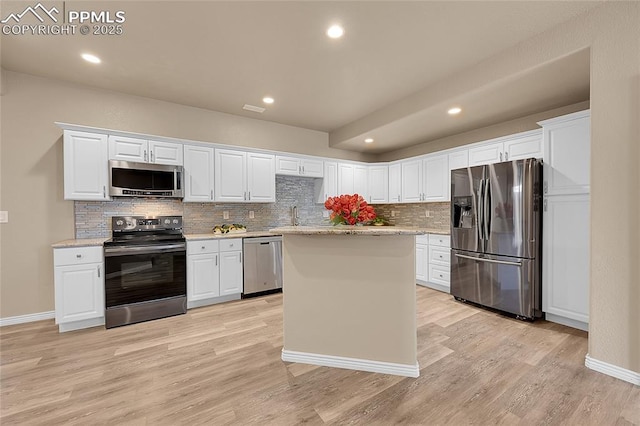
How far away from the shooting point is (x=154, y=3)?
2.01m

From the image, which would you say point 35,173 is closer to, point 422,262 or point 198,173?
point 198,173

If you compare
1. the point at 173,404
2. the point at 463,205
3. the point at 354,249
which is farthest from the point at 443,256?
the point at 173,404

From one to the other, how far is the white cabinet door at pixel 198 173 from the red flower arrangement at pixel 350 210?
7.77ft

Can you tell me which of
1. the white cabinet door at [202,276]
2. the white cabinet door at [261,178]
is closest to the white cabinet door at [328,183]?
the white cabinet door at [261,178]

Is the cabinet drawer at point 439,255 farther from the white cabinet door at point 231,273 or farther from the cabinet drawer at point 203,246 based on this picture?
the cabinet drawer at point 203,246

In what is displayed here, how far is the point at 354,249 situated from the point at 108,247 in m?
2.72

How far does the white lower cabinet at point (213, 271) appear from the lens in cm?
352

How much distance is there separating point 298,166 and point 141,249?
2.64 meters

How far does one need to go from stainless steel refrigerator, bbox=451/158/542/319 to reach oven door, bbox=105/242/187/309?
3690mm

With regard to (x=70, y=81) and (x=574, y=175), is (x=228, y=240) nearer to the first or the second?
(x=70, y=81)

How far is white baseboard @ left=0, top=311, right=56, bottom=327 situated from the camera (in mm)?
3007

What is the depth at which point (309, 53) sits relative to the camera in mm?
2672

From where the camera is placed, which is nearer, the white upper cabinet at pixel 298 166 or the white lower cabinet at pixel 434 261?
the white lower cabinet at pixel 434 261

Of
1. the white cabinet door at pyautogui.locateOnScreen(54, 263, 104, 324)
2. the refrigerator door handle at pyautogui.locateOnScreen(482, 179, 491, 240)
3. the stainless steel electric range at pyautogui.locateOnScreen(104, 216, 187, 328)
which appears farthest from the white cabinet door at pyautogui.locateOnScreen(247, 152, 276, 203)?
the refrigerator door handle at pyautogui.locateOnScreen(482, 179, 491, 240)
